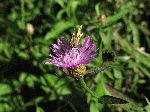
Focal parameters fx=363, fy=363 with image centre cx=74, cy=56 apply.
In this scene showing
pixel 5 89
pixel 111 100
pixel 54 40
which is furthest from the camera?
pixel 54 40

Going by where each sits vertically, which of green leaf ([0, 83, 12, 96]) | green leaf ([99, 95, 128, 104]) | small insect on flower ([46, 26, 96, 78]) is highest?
green leaf ([0, 83, 12, 96])

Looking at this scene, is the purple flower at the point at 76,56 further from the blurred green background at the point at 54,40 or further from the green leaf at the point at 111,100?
the blurred green background at the point at 54,40

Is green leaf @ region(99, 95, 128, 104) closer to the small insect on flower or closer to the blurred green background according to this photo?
the small insect on flower

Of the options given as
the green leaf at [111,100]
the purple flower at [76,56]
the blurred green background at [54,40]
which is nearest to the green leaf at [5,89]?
the blurred green background at [54,40]

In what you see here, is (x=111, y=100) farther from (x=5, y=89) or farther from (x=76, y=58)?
(x=5, y=89)

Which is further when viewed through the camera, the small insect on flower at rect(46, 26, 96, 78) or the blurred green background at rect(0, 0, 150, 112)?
the blurred green background at rect(0, 0, 150, 112)

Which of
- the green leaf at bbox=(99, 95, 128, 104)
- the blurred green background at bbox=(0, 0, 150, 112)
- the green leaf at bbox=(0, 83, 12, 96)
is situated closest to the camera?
the green leaf at bbox=(99, 95, 128, 104)

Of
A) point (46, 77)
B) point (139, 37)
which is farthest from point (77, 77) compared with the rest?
point (139, 37)

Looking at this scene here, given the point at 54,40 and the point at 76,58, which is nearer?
the point at 76,58

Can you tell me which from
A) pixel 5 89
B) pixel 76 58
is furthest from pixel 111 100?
pixel 5 89

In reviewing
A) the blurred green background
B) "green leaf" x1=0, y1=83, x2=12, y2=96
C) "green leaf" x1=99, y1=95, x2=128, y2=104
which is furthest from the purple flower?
"green leaf" x1=0, y1=83, x2=12, y2=96
